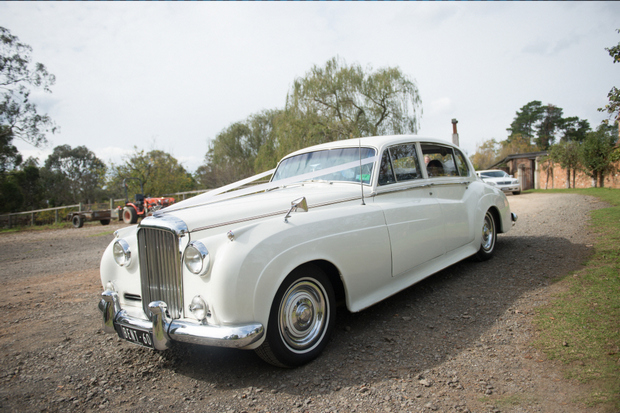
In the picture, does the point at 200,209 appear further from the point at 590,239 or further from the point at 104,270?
the point at 590,239

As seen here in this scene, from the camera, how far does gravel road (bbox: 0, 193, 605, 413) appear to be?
2305 mm

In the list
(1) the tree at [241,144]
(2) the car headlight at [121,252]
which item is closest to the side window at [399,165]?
(2) the car headlight at [121,252]

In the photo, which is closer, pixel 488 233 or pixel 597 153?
pixel 488 233

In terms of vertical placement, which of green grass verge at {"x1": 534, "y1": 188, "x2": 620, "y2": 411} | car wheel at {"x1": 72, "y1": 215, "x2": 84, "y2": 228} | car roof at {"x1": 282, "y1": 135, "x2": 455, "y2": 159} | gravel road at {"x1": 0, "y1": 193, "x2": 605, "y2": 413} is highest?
car roof at {"x1": 282, "y1": 135, "x2": 455, "y2": 159}

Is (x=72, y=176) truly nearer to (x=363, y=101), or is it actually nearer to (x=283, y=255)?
(x=363, y=101)

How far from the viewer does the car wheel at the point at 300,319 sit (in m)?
2.57

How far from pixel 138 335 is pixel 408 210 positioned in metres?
2.59

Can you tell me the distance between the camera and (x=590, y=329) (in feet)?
9.73

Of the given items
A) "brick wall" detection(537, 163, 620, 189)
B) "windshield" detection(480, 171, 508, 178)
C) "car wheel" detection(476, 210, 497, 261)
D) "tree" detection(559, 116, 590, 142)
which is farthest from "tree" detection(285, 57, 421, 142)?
"tree" detection(559, 116, 590, 142)

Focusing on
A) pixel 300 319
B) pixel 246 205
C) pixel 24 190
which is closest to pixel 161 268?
pixel 246 205

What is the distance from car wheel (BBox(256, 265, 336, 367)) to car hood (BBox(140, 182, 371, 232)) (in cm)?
57

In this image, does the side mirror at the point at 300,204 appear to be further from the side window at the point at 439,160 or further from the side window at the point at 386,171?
the side window at the point at 439,160

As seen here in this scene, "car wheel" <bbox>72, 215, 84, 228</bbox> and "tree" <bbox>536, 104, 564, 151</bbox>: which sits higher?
"tree" <bbox>536, 104, 564, 151</bbox>

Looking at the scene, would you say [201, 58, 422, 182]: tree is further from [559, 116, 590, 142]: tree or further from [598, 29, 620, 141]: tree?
[559, 116, 590, 142]: tree
